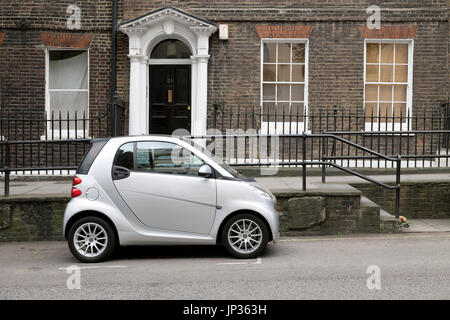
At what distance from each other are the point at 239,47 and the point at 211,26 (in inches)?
32.5

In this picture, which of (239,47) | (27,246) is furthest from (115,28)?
(27,246)

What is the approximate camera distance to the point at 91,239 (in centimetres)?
740

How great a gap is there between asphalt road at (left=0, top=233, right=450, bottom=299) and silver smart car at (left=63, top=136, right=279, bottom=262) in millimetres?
281

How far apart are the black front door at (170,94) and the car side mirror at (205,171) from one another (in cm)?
667

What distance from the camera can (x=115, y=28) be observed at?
13633 mm

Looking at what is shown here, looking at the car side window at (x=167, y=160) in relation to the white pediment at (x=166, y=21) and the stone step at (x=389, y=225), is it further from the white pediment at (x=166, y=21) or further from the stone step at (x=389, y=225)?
the white pediment at (x=166, y=21)

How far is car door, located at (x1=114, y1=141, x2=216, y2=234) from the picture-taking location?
24.1 feet

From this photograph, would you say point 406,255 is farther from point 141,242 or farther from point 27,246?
point 27,246

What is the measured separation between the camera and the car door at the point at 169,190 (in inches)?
290

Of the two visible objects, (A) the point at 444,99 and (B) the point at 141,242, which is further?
(A) the point at 444,99

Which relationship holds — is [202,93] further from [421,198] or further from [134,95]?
[421,198]

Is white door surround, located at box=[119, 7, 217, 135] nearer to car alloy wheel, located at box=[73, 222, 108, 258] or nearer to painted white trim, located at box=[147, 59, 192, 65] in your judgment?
painted white trim, located at box=[147, 59, 192, 65]

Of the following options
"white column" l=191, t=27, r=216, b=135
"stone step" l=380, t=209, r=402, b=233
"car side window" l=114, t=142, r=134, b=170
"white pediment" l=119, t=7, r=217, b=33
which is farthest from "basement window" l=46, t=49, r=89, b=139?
"stone step" l=380, t=209, r=402, b=233

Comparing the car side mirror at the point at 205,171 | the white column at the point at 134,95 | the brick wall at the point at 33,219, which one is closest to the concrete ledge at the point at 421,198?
the car side mirror at the point at 205,171
